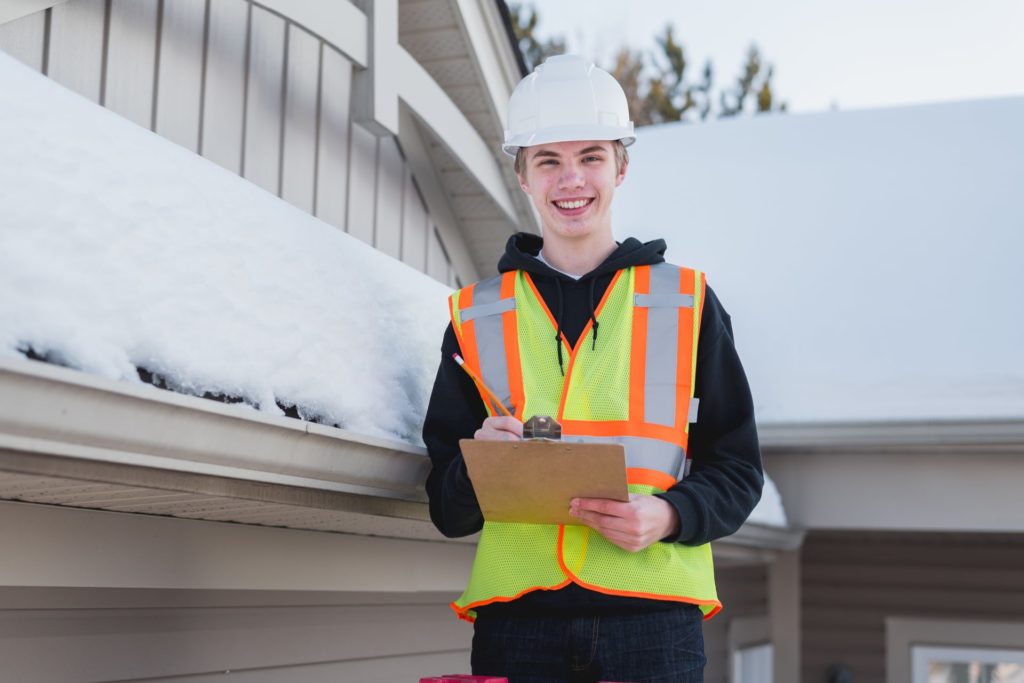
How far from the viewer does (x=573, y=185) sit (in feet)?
7.54

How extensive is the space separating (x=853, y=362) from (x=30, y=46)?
4.17m

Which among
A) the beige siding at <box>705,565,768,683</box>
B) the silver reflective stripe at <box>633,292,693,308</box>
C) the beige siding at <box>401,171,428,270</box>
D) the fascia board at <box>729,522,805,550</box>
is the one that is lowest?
the beige siding at <box>705,565,768,683</box>

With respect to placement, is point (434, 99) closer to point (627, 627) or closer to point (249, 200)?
point (249, 200)

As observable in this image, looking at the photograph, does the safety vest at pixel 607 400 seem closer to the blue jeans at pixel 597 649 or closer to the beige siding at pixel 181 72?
the blue jeans at pixel 597 649

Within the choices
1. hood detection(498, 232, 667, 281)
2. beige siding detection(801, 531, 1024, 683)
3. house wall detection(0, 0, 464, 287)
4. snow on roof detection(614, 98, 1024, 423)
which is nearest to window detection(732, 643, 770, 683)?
beige siding detection(801, 531, 1024, 683)

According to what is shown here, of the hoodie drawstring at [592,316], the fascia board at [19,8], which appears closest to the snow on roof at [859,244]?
the hoodie drawstring at [592,316]

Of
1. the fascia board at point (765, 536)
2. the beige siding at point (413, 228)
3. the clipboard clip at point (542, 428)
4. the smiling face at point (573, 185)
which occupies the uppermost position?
the beige siding at point (413, 228)

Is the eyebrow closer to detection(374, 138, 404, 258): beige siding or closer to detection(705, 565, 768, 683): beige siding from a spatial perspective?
detection(374, 138, 404, 258): beige siding

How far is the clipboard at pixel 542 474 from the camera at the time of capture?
1770 millimetres

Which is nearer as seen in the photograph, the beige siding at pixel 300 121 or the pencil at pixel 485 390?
the pencil at pixel 485 390

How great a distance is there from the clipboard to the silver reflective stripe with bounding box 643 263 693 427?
0.28m

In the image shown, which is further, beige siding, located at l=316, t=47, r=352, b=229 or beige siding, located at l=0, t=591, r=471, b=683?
beige siding, located at l=316, t=47, r=352, b=229

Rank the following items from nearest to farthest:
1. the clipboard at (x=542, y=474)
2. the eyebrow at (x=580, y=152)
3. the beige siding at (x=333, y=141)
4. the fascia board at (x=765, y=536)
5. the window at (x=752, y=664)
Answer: the clipboard at (x=542, y=474)
the eyebrow at (x=580, y=152)
the beige siding at (x=333, y=141)
the fascia board at (x=765, y=536)
the window at (x=752, y=664)

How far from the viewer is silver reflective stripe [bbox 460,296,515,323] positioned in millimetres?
2299
